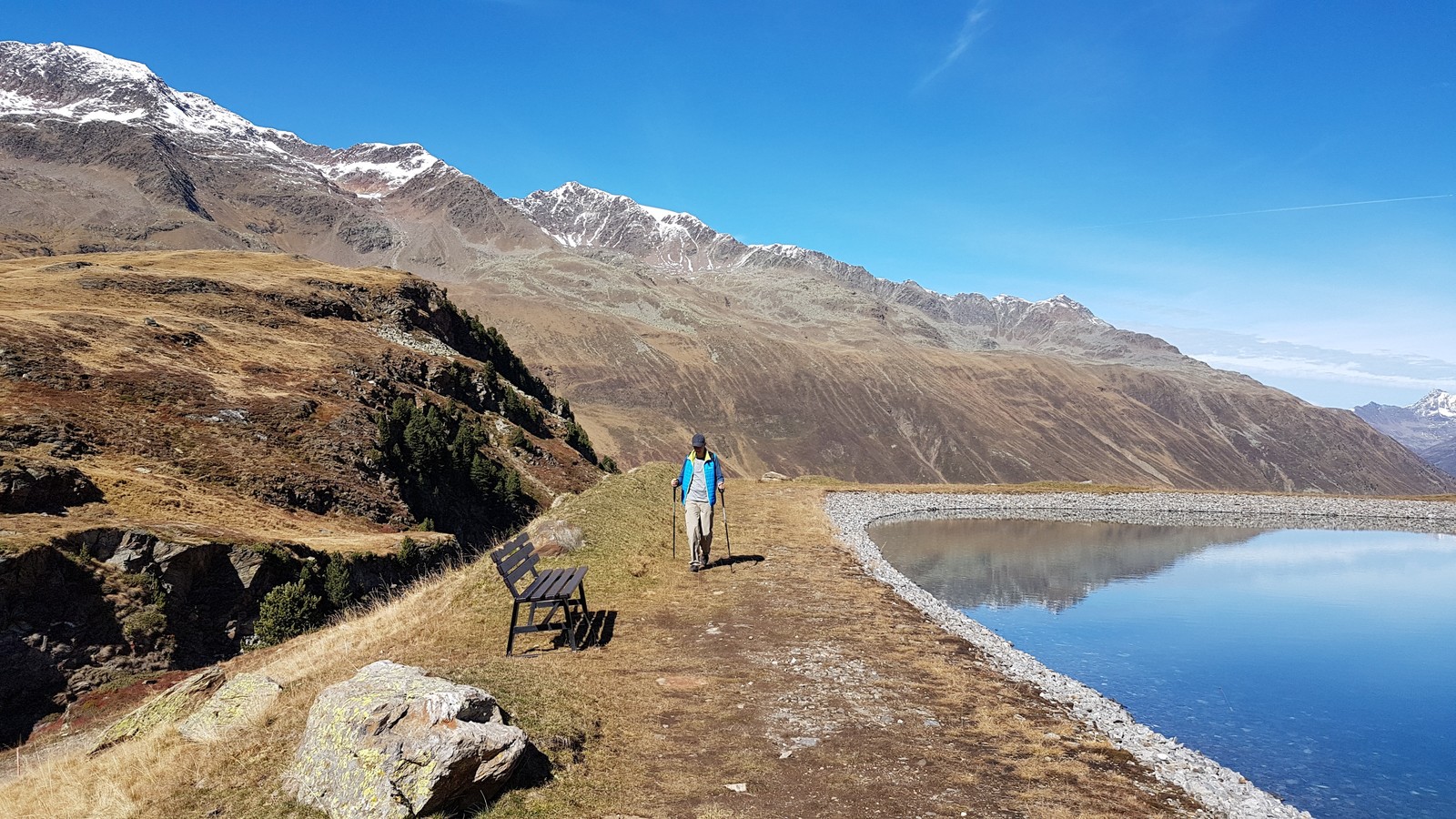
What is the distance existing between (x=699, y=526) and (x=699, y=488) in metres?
1.28

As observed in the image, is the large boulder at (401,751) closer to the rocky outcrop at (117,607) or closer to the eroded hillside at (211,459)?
the rocky outcrop at (117,607)

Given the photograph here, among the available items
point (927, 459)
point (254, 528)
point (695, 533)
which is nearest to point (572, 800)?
point (695, 533)

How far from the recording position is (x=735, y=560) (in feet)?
65.0

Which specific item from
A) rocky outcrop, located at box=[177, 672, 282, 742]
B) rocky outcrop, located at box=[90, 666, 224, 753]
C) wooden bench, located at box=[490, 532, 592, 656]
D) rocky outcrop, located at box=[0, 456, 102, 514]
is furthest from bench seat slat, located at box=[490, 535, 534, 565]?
rocky outcrop, located at box=[0, 456, 102, 514]

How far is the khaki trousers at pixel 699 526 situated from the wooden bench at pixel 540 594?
4.02 m

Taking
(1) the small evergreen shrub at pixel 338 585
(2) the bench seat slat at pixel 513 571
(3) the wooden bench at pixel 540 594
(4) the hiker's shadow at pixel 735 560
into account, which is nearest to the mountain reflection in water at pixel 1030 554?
(4) the hiker's shadow at pixel 735 560

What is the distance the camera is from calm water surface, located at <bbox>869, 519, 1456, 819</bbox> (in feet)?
40.2

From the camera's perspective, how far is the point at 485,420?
49.5 meters

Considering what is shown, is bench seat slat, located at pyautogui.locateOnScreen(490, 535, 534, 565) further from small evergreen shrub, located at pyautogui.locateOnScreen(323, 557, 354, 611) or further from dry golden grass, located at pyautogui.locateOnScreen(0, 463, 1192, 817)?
small evergreen shrub, located at pyautogui.locateOnScreen(323, 557, 354, 611)

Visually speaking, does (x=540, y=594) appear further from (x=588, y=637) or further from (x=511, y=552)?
(x=588, y=637)

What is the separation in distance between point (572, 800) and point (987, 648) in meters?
9.32

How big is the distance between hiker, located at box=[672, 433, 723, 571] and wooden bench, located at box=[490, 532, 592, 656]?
393 centimetres

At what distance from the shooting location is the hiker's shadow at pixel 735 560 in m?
18.9

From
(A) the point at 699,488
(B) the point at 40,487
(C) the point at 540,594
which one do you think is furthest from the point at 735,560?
(B) the point at 40,487
